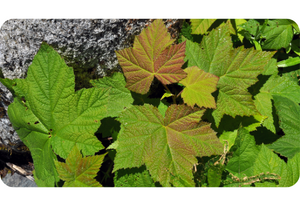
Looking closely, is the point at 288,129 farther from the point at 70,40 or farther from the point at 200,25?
the point at 70,40

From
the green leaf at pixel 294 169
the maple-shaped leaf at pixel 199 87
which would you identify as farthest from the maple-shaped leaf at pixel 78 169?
the green leaf at pixel 294 169

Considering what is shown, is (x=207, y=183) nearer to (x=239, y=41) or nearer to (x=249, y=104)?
(x=249, y=104)

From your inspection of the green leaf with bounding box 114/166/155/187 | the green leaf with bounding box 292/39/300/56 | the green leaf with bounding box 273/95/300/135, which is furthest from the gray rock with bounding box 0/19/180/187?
the green leaf with bounding box 292/39/300/56

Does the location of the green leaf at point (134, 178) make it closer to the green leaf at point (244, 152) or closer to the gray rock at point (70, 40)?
the green leaf at point (244, 152)

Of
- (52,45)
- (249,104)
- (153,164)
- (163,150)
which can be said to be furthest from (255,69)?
A: (52,45)

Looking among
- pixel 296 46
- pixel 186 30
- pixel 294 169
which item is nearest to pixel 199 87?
pixel 186 30

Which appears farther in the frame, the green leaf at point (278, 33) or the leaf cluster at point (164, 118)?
the green leaf at point (278, 33)
